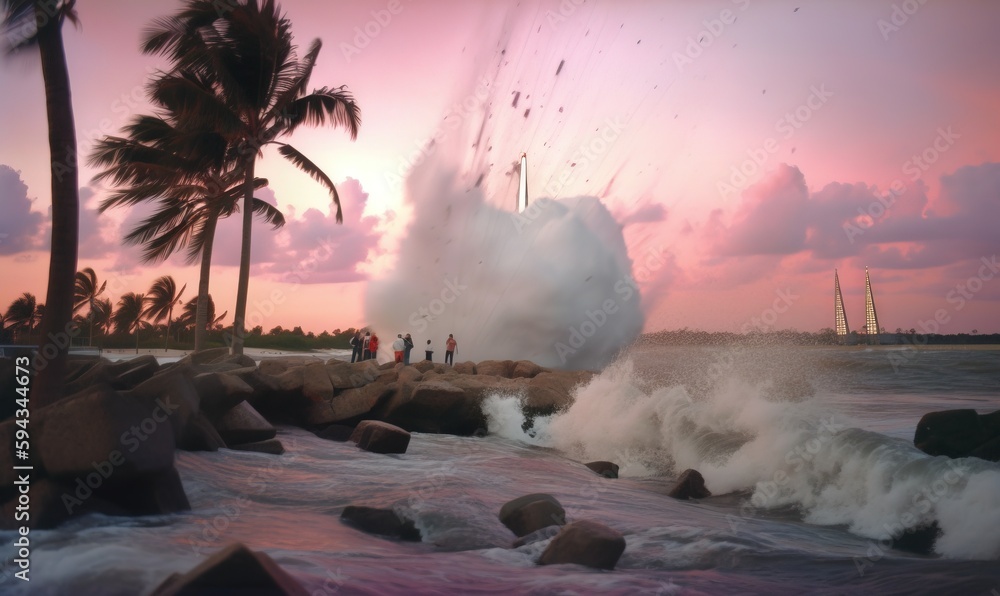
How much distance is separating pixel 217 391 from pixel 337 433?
3.16m

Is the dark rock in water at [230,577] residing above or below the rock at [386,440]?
above

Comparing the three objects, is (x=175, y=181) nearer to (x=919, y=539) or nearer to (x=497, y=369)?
(x=497, y=369)

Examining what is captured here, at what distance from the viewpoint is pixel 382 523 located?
5879 millimetres

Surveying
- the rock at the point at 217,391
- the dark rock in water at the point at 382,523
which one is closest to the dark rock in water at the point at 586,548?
the dark rock in water at the point at 382,523

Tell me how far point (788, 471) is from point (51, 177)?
9.36 meters

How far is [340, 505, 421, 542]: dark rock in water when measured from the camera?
5.82 m

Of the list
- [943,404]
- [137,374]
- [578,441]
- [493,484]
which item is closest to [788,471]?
[493,484]

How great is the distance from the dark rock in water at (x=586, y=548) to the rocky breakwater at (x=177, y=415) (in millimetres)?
3090

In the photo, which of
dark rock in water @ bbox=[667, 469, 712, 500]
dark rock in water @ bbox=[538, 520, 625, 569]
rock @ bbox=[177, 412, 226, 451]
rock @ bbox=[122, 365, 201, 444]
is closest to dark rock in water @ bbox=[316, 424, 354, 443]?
rock @ bbox=[177, 412, 226, 451]

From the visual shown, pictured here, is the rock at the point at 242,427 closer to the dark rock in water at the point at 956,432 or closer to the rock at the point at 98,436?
the rock at the point at 98,436

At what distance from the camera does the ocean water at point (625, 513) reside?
182 inches

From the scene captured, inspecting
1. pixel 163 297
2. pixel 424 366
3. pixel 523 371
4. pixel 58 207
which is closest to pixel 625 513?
pixel 58 207

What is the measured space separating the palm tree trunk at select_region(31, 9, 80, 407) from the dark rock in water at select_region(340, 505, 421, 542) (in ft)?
11.0

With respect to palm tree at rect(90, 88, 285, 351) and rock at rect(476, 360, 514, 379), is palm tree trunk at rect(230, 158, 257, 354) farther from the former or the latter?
rock at rect(476, 360, 514, 379)
